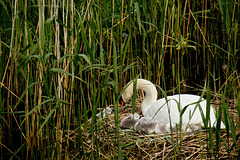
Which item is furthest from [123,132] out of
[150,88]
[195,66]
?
[195,66]

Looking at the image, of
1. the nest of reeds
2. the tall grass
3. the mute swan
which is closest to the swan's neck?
the mute swan

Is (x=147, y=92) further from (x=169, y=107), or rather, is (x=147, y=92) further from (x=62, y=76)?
(x=62, y=76)

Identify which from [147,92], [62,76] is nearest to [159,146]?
[147,92]

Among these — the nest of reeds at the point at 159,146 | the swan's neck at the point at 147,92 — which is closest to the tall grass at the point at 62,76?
the nest of reeds at the point at 159,146

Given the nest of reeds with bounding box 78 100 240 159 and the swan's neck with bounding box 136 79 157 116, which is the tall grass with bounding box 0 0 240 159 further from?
the swan's neck with bounding box 136 79 157 116

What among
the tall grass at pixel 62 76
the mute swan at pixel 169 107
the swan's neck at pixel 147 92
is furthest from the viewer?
the swan's neck at pixel 147 92

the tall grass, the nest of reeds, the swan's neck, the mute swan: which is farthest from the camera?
the swan's neck

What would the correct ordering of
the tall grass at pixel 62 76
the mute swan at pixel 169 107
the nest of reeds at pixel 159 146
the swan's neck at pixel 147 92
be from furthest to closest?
the swan's neck at pixel 147 92
the mute swan at pixel 169 107
the nest of reeds at pixel 159 146
the tall grass at pixel 62 76

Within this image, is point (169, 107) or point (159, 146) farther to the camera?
point (169, 107)

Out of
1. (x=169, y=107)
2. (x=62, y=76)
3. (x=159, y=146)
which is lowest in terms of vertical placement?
(x=159, y=146)

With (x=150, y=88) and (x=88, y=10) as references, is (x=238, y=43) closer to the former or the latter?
(x=150, y=88)

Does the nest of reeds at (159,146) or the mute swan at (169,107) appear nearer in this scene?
the nest of reeds at (159,146)

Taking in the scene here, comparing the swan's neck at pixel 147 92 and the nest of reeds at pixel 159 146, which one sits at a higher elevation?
the swan's neck at pixel 147 92

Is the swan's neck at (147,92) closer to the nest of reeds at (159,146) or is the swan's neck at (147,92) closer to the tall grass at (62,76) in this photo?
the tall grass at (62,76)
